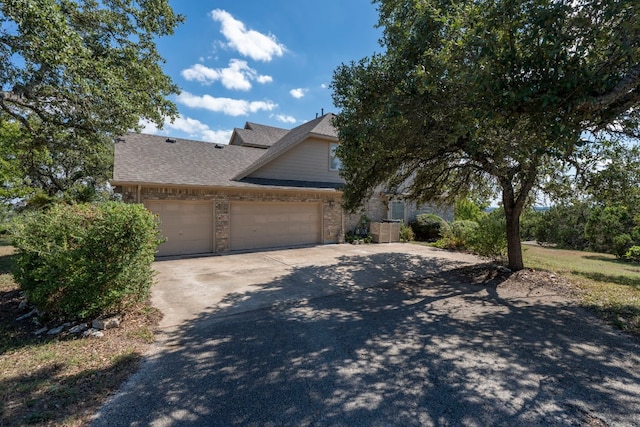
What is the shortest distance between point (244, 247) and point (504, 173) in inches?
386

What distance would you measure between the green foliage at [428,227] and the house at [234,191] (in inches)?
115

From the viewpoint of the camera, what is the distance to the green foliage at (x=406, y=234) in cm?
1709

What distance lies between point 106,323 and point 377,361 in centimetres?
435

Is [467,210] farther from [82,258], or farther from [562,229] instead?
[82,258]

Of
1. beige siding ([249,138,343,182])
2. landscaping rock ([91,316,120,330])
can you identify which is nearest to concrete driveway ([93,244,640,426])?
landscaping rock ([91,316,120,330])

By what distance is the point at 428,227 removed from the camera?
1764cm

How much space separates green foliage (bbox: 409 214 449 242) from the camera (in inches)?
687

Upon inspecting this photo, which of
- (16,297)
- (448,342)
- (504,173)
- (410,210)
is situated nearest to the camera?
(448,342)

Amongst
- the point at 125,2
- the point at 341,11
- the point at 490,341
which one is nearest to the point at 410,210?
the point at 341,11

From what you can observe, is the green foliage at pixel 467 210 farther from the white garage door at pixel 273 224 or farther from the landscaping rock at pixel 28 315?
the landscaping rock at pixel 28 315

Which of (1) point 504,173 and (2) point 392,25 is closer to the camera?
(2) point 392,25

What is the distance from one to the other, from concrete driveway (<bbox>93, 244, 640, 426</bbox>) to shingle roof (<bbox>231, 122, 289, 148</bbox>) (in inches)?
600

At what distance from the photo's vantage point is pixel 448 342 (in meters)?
4.54

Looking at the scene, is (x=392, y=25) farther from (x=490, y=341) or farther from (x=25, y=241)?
(x=25, y=241)
